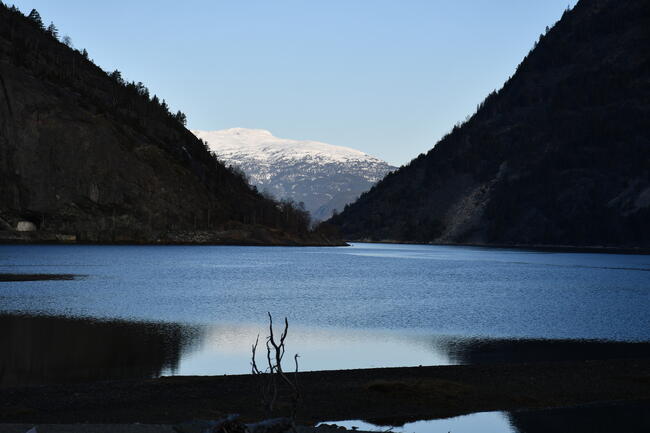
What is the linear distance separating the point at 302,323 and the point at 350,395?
2595 cm

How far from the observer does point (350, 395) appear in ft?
95.4

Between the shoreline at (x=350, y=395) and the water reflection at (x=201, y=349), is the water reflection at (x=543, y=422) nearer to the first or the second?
the shoreline at (x=350, y=395)

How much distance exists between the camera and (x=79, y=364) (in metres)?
35.2

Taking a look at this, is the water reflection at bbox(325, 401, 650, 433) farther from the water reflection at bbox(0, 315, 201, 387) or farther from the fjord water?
the water reflection at bbox(0, 315, 201, 387)

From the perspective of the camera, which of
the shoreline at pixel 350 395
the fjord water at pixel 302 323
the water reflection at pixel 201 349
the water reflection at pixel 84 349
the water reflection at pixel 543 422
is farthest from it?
the fjord water at pixel 302 323

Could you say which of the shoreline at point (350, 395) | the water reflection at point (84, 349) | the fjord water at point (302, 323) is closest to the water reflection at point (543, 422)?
the shoreline at point (350, 395)

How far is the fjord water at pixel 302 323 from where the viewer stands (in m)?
38.0

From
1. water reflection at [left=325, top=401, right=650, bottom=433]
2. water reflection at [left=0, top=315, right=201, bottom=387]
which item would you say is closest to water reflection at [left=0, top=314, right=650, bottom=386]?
water reflection at [left=0, top=315, right=201, bottom=387]

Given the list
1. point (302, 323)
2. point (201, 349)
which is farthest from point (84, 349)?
point (302, 323)

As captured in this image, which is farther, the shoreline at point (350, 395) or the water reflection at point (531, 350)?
the water reflection at point (531, 350)

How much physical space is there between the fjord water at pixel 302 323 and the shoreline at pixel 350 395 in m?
3.73

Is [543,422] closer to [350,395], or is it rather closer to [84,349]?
[350,395]

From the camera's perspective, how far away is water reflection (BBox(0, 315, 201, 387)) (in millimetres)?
33219

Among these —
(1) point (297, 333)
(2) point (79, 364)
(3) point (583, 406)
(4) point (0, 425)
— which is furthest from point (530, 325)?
(4) point (0, 425)
